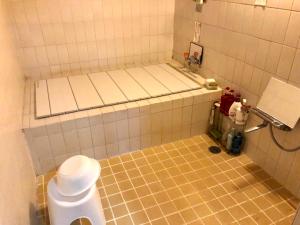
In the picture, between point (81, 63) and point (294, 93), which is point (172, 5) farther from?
point (294, 93)

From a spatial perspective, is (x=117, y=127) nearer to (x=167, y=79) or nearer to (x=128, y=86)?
(x=128, y=86)

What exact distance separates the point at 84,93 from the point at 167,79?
2.59 ft

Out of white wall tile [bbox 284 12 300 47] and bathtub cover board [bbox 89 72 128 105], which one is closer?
white wall tile [bbox 284 12 300 47]

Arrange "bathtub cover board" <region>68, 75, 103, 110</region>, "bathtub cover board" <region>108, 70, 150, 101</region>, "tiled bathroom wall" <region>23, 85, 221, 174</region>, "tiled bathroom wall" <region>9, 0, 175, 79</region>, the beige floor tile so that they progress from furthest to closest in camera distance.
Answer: "tiled bathroom wall" <region>9, 0, 175, 79</region>
"bathtub cover board" <region>108, 70, 150, 101</region>
"bathtub cover board" <region>68, 75, 103, 110</region>
"tiled bathroom wall" <region>23, 85, 221, 174</region>
the beige floor tile

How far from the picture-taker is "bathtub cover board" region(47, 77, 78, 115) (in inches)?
72.9

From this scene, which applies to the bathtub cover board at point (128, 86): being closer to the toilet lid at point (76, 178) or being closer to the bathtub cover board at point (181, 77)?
the bathtub cover board at point (181, 77)

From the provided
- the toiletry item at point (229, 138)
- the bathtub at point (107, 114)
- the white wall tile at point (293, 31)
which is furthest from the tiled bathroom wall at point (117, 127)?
the white wall tile at point (293, 31)

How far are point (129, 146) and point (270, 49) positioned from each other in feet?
4.14

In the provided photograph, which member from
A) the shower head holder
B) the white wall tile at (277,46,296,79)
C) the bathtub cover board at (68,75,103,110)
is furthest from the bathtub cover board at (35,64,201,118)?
the white wall tile at (277,46,296,79)

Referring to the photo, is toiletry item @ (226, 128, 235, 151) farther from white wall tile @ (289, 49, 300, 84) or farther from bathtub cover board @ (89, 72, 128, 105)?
bathtub cover board @ (89, 72, 128, 105)

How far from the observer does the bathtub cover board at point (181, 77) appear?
2.20m

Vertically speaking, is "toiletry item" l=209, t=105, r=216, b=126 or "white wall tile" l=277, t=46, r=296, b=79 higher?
"white wall tile" l=277, t=46, r=296, b=79

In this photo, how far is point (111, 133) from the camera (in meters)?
1.93

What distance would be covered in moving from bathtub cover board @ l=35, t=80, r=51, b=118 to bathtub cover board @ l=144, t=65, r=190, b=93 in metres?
1.02
